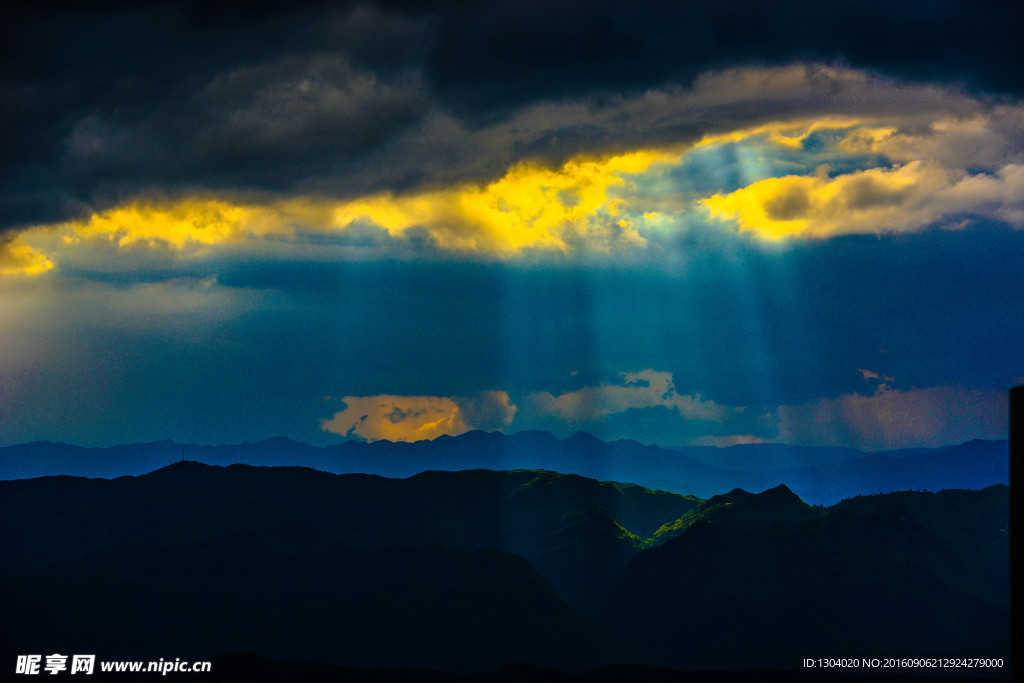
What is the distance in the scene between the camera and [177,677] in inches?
6673

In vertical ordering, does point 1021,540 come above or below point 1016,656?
above

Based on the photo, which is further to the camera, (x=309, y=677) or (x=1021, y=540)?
(x=309, y=677)

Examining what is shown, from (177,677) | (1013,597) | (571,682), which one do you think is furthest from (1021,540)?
(571,682)

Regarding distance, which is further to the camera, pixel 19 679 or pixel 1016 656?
pixel 19 679

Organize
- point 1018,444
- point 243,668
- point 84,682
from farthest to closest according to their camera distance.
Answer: point 243,668 → point 84,682 → point 1018,444

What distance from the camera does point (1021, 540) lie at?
926cm

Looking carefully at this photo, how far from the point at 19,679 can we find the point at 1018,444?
20716cm

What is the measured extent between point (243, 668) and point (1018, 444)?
211 meters

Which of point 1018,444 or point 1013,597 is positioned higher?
point 1018,444

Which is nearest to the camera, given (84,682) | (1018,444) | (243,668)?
(1018,444)

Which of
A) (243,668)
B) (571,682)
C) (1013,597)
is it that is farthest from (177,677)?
(1013,597)

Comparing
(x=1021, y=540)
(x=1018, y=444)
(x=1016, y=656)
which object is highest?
(x=1018, y=444)

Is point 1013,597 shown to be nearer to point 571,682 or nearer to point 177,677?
point 177,677

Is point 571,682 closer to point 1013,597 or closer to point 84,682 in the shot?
point 84,682
